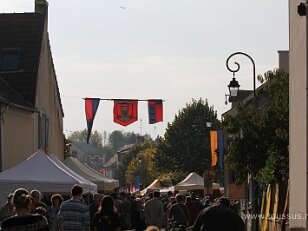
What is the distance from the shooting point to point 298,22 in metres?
19.3

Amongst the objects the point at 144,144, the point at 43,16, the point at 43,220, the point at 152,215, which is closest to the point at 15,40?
the point at 43,16

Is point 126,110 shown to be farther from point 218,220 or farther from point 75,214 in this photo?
point 218,220

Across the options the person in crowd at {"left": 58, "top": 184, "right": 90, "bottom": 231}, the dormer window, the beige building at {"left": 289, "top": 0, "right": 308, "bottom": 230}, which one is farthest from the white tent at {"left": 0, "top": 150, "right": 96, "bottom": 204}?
the dormer window

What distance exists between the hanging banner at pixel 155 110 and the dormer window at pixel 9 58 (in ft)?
23.7

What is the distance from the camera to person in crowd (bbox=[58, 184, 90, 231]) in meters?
16.6

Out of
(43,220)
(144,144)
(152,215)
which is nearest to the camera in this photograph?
(43,220)

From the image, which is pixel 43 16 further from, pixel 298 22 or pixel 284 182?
pixel 298 22

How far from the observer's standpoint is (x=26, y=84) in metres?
39.2

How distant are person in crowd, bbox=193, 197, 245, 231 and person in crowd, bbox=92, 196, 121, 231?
4220mm

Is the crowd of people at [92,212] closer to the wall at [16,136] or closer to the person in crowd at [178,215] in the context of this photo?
the person in crowd at [178,215]

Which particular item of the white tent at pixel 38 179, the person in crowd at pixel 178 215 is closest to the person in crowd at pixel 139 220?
the person in crowd at pixel 178 215

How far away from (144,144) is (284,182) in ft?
441

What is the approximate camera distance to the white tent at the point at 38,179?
2467 cm

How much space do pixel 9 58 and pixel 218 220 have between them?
28478mm
